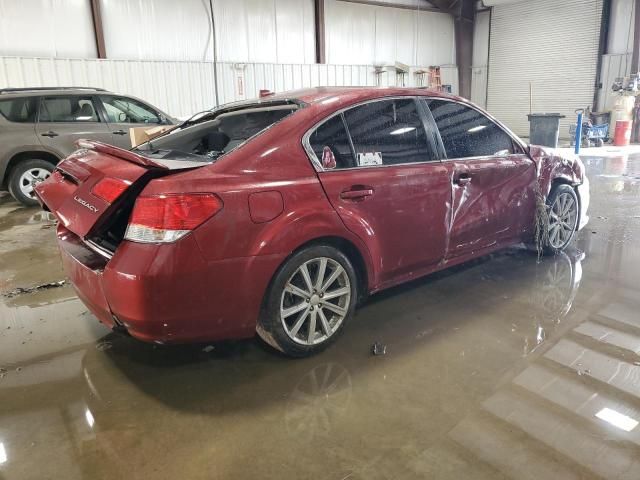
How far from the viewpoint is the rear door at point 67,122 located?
266 inches

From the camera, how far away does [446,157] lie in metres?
3.15

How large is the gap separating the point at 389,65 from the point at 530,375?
46.1ft

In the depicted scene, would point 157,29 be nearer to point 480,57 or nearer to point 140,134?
point 140,134

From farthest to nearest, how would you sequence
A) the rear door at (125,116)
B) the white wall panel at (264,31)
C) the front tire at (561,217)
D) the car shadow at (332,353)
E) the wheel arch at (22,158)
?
1. the white wall panel at (264,31)
2. the rear door at (125,116)
3. the wheel arch at (22,158)
4. the front tire at (561,217)
5. the car shadow at (332,353)

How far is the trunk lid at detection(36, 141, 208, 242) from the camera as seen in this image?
219 cm

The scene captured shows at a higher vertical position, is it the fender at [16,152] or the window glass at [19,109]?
the window glass at [19,109]

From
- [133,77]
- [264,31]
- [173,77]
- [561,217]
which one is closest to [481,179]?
[561,217]

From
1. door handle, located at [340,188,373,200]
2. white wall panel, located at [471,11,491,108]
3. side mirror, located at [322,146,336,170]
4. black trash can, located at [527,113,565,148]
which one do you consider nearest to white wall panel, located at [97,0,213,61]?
black trash can, located at [527,113,565,148]

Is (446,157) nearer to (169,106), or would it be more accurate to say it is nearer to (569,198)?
(569,198)

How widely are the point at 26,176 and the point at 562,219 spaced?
22.4ft

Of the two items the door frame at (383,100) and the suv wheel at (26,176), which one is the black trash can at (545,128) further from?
the suv wheel at (26,176)

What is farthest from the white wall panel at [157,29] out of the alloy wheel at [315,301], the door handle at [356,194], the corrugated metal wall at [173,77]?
the alloy wheel at [315,301]

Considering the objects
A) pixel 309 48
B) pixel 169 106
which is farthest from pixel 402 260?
pixel 309 48

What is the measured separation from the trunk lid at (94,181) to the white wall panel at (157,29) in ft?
28.5
